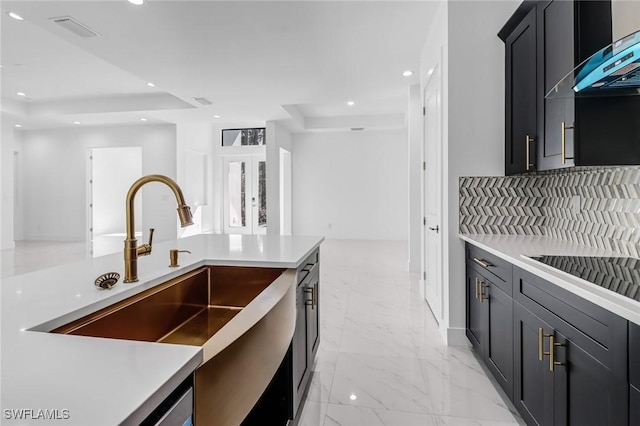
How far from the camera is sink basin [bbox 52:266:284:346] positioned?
96 centimetres

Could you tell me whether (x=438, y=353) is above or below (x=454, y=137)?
below

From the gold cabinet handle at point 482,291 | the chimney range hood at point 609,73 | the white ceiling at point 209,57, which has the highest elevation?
the white ceiling at point 209,57

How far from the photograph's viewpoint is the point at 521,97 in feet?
7.50

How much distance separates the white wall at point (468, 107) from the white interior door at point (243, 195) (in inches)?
261

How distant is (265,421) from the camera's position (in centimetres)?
147

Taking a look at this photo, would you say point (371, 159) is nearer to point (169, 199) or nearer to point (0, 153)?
point (169, 199)

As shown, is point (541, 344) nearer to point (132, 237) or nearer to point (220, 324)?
point (220, 324)

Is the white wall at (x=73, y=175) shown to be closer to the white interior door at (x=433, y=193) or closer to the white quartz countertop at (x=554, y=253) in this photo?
Result: the white interior door at (x=433, y=193)

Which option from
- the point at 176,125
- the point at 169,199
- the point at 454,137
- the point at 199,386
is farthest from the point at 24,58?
the point at 199,386

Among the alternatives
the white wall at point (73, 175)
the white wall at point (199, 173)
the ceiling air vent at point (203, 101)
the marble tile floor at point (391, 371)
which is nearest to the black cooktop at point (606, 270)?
the marble tile floor at point (391, 371)

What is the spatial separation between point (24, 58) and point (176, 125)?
3.18 meters

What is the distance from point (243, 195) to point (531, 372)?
8.02 metres

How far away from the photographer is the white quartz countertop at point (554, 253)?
0.93 m

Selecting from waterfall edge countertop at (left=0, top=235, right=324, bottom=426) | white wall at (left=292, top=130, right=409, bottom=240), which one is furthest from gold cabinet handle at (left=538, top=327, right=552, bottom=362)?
white wall at (left=292, top=130, right=409, bottom=240)
